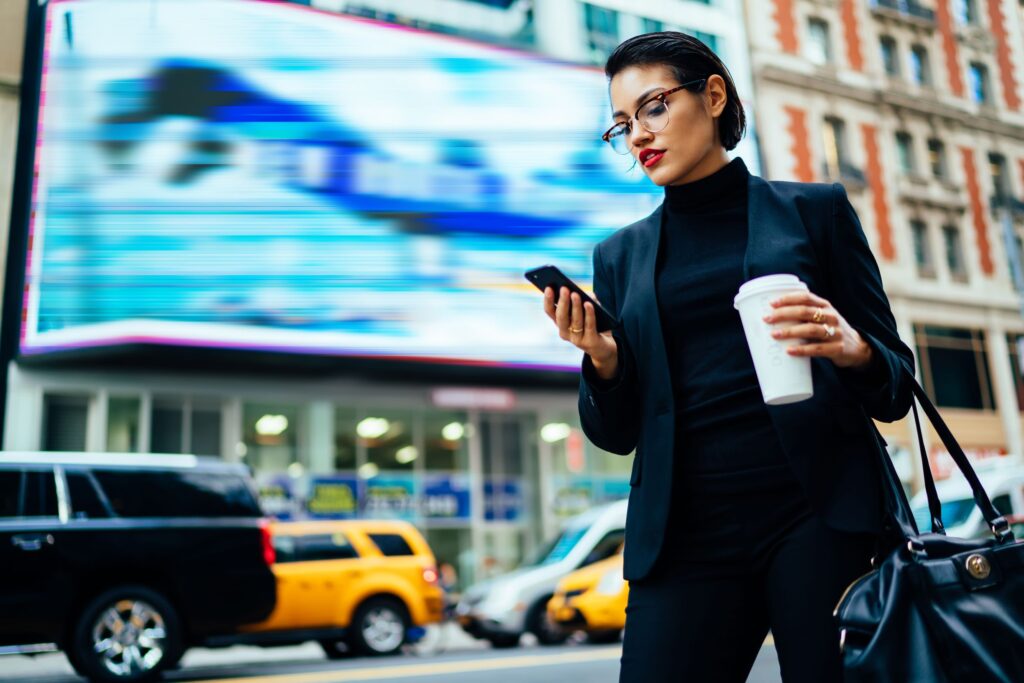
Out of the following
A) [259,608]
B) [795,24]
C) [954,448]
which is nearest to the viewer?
[954,448]

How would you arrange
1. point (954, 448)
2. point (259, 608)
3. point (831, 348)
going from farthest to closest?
point (259, 608), point (954, 448), point (831, 348)

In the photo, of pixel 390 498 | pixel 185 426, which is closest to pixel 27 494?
pixel 185 426

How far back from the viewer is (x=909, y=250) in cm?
3194

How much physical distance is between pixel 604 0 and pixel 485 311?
9.68m

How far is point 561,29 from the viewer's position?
27.4 m

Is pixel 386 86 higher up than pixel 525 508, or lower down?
higher up

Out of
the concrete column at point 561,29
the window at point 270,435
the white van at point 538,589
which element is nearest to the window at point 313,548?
the white van at point 538,589

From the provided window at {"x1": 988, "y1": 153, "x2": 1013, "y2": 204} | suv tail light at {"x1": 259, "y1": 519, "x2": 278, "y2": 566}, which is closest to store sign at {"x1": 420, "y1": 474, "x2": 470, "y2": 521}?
suv tail light at {"x1": 259, "y1": 519, "x2": 278, "y2": 566}

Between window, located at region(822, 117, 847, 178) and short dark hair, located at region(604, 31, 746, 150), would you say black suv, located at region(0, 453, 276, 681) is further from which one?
window, located at region(822, 117, 847, 178)

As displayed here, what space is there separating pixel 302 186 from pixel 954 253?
2064 centimetres

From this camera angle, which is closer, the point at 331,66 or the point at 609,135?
the point at 609,135

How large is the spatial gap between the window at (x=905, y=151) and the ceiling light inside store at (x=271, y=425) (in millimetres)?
20521

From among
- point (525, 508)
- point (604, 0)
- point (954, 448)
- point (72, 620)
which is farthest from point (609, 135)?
point (604, 0)

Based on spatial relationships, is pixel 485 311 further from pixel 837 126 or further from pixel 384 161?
pixel 837 126
